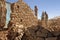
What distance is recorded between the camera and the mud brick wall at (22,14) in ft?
51.9

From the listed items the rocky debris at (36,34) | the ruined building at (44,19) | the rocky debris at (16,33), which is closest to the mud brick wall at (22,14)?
the ruined building at (44,19)

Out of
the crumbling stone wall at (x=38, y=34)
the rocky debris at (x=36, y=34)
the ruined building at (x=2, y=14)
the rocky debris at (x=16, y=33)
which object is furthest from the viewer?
the ruined building at (x=2, y=14)

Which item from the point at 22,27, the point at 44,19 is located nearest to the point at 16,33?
the point at 22,27

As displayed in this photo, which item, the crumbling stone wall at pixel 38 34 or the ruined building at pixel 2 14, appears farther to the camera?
the ruined building at pixel 2 14

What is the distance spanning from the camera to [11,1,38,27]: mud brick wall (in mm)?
15828

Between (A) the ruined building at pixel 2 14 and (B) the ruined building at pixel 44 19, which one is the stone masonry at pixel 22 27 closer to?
(A) the ruined building at pixel 2 14

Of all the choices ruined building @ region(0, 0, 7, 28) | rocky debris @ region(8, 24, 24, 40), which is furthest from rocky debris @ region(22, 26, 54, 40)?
ruined building @ region(0, 0, 7, 28)

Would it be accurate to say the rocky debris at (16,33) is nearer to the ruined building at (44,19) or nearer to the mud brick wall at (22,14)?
the mud brick wall at (22,14)

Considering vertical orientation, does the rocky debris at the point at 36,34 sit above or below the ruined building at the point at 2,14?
below

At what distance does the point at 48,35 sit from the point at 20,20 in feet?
15.6

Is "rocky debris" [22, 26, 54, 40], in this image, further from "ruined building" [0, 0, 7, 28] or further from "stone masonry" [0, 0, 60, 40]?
"ruined building" [0, 0, 7, 28]

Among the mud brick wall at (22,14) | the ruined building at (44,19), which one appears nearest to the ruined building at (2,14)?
the mud brick wall at (22,14)

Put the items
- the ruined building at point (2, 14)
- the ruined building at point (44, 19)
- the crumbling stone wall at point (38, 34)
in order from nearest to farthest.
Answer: the crumbling stone wall at point (38, 34)
the ruined building at point (2, 14)
the ruined building at point (44, 19)

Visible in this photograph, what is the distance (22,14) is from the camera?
646 inches
